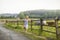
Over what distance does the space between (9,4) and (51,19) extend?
1.20 m

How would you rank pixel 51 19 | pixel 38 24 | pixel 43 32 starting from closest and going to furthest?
pixel 51 19 < pixel 43 32 < pixel 38 24

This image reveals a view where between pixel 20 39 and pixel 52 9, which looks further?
pixel 52 9

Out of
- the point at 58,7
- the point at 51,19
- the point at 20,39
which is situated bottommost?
the point at 20,39

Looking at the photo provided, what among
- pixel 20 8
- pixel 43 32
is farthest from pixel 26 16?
pixel 43 32

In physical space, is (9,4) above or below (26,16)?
above

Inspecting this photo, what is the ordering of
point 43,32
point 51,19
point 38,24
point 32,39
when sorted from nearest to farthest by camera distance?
point 32,39, point 51,19, point 43,32, point 38,24

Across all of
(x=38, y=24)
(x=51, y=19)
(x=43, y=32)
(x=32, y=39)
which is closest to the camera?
(x=32, y=39)

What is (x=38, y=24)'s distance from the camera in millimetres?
5230

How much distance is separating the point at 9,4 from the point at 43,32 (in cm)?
118

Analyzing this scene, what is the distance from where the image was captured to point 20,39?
3938 millimetres

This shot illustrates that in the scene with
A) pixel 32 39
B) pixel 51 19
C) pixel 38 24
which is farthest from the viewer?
pixel 38 24

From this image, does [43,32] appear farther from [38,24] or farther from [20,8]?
[20,8]

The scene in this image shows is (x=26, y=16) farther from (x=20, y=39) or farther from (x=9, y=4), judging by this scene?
(x=20, y=39)

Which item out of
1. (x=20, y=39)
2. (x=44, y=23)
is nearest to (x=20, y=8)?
(x=44, y=23)
